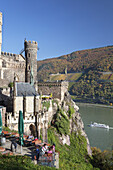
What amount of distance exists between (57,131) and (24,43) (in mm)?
17389

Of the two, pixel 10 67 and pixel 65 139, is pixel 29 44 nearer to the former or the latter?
pixel 10 67

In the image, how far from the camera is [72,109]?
3775 cm

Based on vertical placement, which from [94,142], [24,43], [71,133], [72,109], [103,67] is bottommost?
[94,142]

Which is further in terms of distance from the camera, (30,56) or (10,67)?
(30,56)

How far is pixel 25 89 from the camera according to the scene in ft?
83.5

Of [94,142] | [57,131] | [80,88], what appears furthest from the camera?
[80,88]

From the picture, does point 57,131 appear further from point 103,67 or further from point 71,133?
point 103,67

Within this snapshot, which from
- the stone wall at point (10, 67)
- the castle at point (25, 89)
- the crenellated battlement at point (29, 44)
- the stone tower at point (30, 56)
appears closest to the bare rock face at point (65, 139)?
the castle at point (25, 89)

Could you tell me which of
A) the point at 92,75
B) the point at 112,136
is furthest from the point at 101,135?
the point at 92,75

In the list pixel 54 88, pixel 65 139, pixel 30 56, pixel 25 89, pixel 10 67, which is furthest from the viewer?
pixel 30 56

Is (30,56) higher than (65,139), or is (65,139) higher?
(30,56)

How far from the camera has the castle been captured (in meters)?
23.6

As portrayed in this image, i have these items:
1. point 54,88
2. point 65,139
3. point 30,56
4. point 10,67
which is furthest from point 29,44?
point 65,139

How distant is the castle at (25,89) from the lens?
23.6 metres
